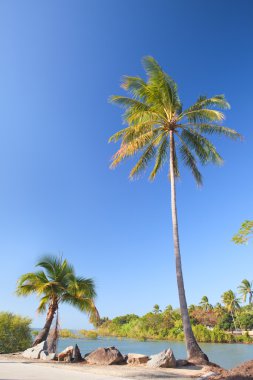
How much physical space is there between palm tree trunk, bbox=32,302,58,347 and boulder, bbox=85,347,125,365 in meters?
4.50

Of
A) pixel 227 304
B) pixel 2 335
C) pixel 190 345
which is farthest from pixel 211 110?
pixel 227 304

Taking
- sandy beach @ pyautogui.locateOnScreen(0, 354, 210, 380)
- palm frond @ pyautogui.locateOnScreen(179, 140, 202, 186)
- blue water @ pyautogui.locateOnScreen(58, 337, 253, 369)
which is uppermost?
palm frond @ pyautogui.locateOnScreen(179, 140, 202, 186)

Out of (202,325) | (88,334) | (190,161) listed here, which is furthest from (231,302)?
(190,161)

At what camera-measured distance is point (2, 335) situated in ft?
51.9

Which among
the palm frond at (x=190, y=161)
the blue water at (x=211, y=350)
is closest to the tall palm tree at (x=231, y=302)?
the blue water at (x=211, y=350)

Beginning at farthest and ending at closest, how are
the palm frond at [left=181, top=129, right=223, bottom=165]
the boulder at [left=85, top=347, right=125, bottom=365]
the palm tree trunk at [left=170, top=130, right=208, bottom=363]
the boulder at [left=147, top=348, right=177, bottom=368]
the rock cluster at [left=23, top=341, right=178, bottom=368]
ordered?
the palm frond at [left=181, top=129, right=223, bottom=165], the palm tree trunk at [left=170, top=130, right=208, bottom=363], the boulder at [left=85, top=347, right=125, bottom=365], the rock cluster at [left=23, top=341, right=178, bottom=368], the boulder at [left=147, top=348, right=177, bottom=368]

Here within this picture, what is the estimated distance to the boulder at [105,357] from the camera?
11422 millimetres

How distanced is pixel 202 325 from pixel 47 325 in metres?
59.4

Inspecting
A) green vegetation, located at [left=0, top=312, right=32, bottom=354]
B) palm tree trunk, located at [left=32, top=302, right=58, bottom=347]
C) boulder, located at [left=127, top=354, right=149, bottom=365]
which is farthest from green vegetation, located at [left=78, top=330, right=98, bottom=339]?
boulder, located at [left=127, top=354, right=149, bottom=365]

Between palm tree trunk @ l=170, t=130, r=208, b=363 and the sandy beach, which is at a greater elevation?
palm tree trunk @ l=170, t=130, r=208, b=363

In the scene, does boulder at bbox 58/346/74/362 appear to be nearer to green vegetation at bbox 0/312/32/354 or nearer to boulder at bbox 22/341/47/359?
boulder at bbox 22/341/47/359

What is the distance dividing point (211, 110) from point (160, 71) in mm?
3817

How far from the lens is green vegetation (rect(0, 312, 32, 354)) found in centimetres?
1583

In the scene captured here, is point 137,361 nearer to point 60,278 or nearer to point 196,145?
point 60,278
